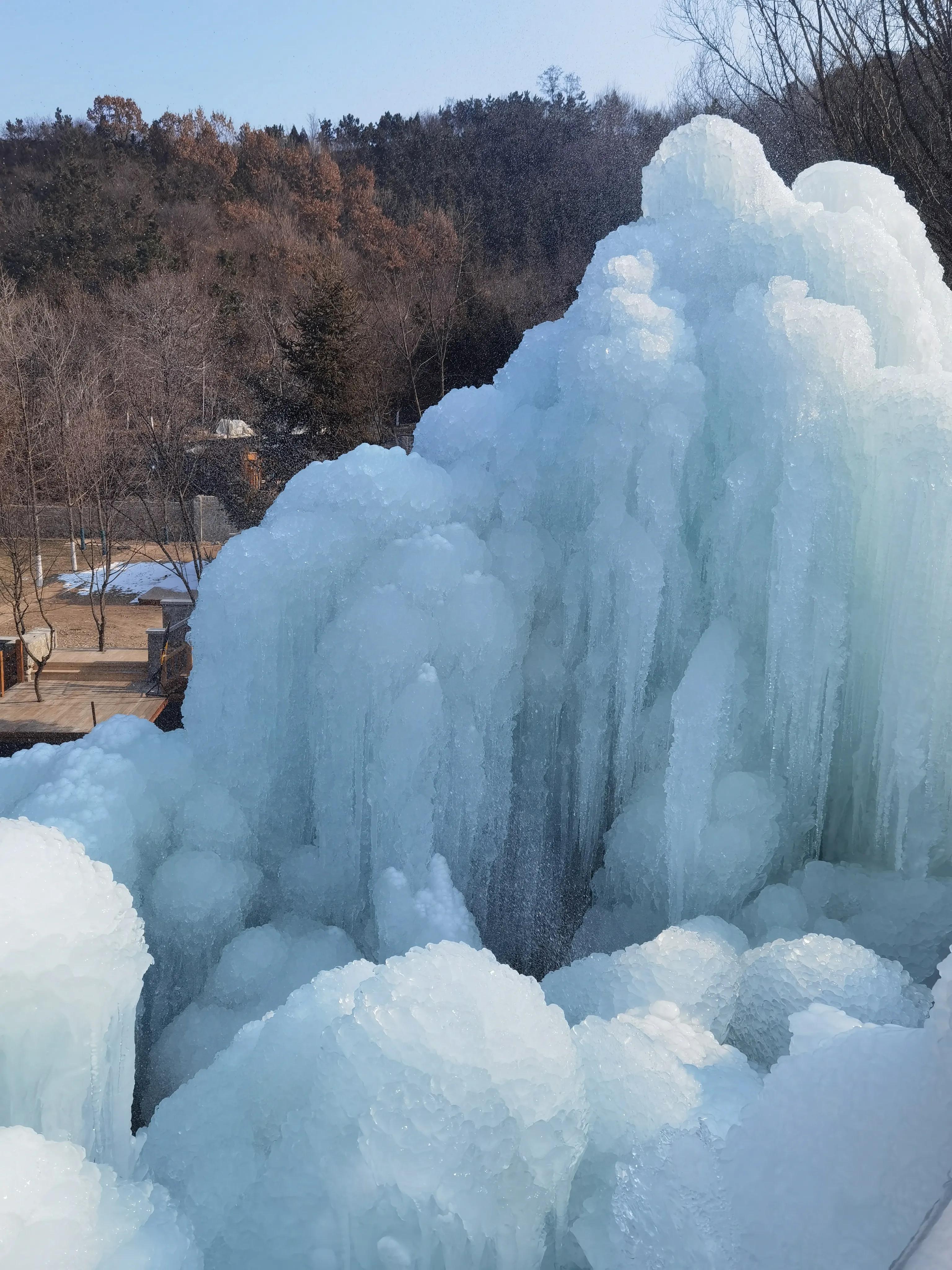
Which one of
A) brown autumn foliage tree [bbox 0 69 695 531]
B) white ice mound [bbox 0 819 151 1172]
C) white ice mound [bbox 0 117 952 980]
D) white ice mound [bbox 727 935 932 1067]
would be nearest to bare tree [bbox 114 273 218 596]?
brown autumn foliage tree [bbox 0 69 695 531]

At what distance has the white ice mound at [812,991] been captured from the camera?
9.64 feet

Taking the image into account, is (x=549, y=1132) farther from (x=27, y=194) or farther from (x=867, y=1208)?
(x=27, y=194)

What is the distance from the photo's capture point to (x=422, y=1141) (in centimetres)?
199

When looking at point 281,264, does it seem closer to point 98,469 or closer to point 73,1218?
point 98,469

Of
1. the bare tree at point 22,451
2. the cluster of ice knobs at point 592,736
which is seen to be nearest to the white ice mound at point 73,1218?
the cluster of ice knobs at point 592,736

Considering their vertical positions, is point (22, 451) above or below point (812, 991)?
above

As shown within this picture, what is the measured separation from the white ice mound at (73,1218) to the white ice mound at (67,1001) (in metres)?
0.16

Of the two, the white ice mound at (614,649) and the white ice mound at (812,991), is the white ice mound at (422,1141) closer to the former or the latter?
the white ice mound at (812,991)

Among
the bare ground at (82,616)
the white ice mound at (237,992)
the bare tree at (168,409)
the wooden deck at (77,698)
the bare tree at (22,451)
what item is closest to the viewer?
the white ice mound at (237,992)

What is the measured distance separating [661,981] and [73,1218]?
1.90 meters

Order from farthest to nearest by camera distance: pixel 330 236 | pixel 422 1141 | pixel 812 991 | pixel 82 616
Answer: pixel 330 236
pixel 82 616
pixel 812 991
pixel 422 1141

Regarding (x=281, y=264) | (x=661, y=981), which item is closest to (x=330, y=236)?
(x=281, y=264)

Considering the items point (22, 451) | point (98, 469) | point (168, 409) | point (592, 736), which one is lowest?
point (592, 736)

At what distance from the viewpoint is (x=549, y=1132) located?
206cm
